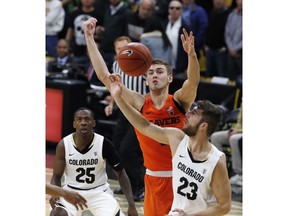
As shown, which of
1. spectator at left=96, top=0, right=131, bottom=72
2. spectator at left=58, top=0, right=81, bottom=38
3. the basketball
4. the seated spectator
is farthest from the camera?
spectator at left=58, top=0, right=81, bottom=38

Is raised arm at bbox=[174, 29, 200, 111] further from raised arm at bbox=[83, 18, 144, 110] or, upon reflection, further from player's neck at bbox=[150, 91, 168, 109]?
raised arm at bbox=[83, 18, 144, 110]

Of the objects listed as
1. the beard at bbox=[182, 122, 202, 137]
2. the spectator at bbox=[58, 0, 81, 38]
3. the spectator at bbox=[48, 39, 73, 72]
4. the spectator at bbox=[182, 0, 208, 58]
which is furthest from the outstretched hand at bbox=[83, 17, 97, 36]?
the spectator at bbox=[58, 0, 81, 38]

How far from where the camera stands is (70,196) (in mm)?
5965

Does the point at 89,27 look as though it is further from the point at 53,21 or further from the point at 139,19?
the point at 53,21

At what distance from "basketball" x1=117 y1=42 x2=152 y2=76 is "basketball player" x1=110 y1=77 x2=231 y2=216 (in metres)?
0.65

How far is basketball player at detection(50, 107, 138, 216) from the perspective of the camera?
6.32 metres

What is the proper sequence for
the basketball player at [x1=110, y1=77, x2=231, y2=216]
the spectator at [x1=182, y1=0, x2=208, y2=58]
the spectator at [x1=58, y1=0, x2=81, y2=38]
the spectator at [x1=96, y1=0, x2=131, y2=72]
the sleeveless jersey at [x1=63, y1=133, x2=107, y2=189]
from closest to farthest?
the basketball player at [x1=110, y1=77, x2=231, y2=216] → the sleeveless jersey at [x1=63, y1=133, x2=107, y2=189] → the spectator at [x1=182, y1=0, x2=208, y2=58] → the spectator at [x1=96, y1=0, x2=131, y2=72] → the spectator at [x1=58, y1=0, x2=81, y2=38]

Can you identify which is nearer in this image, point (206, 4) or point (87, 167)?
point (87, 167)

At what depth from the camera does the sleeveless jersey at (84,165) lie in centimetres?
639

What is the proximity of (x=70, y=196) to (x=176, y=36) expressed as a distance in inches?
153

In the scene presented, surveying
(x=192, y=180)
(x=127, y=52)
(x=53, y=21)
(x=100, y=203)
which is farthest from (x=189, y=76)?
(x=53, y=21)
